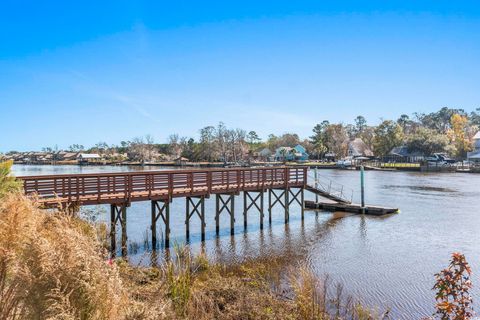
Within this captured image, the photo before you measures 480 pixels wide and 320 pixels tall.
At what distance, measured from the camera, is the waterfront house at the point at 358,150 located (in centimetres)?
11631

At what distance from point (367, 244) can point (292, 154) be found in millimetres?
103144

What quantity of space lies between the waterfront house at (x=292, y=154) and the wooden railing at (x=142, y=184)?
97.9 meters

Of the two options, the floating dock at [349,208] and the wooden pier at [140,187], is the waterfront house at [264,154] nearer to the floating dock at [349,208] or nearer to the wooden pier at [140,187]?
the floating dock at [349,208]

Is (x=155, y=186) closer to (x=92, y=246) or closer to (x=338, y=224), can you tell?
(x=338, y=224)

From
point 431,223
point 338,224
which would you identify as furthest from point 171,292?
point 431,223

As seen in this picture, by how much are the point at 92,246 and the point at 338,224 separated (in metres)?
23.8

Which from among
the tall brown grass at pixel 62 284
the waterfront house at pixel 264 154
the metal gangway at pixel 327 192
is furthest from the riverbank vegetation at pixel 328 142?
the tall brown grass at pixel 62 284

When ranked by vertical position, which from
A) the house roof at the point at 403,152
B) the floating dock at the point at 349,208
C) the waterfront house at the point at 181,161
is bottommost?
the floating dock at the point at 349,208

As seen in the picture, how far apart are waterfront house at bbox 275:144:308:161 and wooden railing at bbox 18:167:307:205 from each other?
97.9 metres

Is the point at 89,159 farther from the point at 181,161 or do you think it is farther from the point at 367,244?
the point at 367,244

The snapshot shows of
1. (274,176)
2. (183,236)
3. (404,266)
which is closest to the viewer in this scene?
(404,266)

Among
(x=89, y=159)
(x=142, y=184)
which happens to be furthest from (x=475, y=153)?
(x=89, y=159)

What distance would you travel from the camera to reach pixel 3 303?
4184 millimetres

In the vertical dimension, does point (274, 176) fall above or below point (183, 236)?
above
